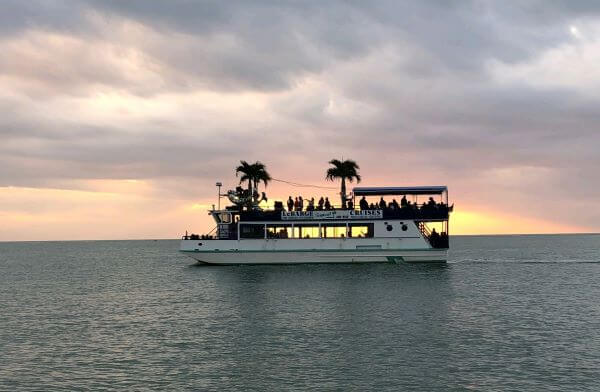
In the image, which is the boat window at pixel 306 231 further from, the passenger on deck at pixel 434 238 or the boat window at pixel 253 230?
the passenger on deck at pixel 434 238

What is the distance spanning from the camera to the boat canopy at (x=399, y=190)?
2334 inches

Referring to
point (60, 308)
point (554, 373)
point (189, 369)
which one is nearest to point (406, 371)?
point (554, 373)

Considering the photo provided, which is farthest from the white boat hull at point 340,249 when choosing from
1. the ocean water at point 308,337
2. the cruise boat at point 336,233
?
the ocean water at point 308,337

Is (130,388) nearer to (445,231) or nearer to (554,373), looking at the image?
(554,373)

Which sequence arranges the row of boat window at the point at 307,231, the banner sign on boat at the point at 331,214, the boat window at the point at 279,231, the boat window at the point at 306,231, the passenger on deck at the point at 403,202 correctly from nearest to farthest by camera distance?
the banner sign on boat at the point at 331,214 → the passenger on deck at the point at 403,202 → the row of boat window at the point at 307,231 → the boat window at the point at 279,231 → the boat window at the point at 306,231

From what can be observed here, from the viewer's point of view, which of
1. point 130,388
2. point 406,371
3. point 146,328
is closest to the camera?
point 130,388

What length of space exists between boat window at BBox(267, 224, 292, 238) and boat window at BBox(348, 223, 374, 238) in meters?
6.40

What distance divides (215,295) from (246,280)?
8300 mm

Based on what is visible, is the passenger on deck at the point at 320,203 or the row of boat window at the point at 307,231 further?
the passenger on deck at the point at 320,203

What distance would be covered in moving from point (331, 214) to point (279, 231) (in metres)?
5.80

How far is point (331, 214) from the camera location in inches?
2331

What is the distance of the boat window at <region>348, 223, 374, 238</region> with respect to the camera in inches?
2322

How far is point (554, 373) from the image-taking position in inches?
792

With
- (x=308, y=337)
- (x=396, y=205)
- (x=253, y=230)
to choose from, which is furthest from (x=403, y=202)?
(x=308, y=337)
